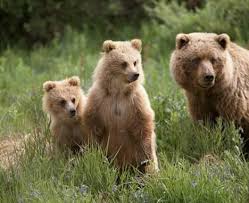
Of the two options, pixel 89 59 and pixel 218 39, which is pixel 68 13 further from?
pixel 218 39

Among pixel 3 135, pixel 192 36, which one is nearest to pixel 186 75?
pixel 192 36

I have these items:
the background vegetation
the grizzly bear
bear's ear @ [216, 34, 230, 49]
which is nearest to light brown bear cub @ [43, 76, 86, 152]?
the background vegetation

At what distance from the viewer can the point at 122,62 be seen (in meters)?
6.22

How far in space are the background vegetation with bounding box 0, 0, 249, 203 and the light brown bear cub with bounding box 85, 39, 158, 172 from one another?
248 millimetres

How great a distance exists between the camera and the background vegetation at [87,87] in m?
5.48

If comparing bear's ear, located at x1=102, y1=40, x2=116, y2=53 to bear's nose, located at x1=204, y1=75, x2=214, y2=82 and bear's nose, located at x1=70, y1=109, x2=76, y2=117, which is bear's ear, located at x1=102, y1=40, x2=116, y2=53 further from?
bear's nose, located at x1=204, y1=75, x2=214, y2=82

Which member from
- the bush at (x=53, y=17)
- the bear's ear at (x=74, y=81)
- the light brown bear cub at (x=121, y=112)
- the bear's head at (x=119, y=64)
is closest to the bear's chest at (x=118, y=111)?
the light brown bear cub at (x=121, y=112)

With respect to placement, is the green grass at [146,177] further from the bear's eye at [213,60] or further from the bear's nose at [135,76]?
the bear's nose at [135,76]

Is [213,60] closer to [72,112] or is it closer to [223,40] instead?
[223,40]

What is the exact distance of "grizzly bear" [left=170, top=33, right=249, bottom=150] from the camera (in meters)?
6.59

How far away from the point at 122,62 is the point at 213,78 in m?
0.82

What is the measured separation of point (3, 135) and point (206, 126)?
7.08 feet

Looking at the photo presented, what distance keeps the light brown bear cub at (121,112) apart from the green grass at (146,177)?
178 millimetres

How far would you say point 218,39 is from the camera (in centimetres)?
669
